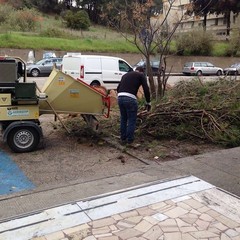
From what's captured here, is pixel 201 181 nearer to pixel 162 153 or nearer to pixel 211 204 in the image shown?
pixel 211 204

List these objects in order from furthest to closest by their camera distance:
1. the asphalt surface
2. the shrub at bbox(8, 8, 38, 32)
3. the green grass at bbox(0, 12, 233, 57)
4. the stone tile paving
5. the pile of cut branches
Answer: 1. the shrub at bbox(8, 8, 38, 32)
2. the green grass at bbox(0, 12, 233, 57)
3. the pile of cut branches
4. the asphalt surface
5. the stone tile paving

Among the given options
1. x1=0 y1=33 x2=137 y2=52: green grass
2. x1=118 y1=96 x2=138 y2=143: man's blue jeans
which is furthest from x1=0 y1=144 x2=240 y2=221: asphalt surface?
x1=0 y1=33 x2=137 y2=52: green grass

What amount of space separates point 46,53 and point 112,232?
31973mm

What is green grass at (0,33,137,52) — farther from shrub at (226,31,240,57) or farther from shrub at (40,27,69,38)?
shrub at (226,31,240,57)

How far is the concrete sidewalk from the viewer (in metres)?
3.67

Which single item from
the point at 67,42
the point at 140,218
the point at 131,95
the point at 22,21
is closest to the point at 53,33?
the point at 22,21

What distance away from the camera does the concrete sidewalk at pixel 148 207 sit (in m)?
3.67

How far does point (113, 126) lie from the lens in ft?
27.8

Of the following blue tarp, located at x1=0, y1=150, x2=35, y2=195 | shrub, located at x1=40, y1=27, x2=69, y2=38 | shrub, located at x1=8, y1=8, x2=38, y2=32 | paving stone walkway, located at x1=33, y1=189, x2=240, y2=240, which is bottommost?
blue tarp, located at x1=0, y1=150, x2=35, y2=195

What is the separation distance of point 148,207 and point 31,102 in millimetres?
3365

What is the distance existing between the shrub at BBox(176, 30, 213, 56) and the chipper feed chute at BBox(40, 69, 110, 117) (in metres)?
32.7

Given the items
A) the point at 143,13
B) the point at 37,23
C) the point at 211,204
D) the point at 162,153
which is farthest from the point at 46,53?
the point at 211,204

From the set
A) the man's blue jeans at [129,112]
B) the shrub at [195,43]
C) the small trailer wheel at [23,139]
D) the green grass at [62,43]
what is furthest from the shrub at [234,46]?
the small trailer wheel at [23,139]

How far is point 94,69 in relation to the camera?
58.1ft
